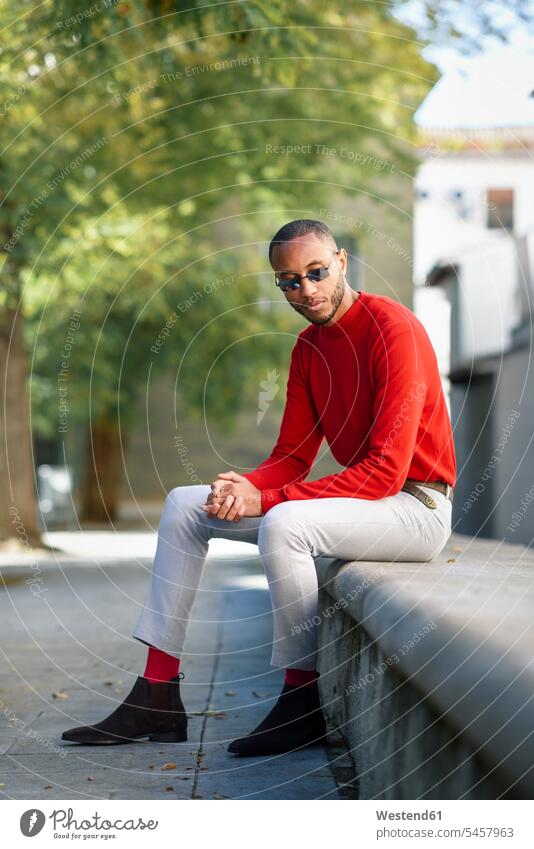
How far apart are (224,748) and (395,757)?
1.04 m

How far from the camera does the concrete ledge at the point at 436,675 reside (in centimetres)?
180

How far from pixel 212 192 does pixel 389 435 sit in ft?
36.0

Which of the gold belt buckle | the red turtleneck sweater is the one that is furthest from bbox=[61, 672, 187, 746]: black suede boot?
the gold belt buckle

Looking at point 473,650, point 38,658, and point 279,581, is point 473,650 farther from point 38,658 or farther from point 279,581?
point 38,658

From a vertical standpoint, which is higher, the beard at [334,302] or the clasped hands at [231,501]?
the beard at [334,302]

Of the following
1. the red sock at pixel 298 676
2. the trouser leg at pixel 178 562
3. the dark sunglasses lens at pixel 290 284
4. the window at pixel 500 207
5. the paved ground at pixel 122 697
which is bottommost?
the paved ground at pixel 122 697

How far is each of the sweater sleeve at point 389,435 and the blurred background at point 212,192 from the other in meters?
1.91

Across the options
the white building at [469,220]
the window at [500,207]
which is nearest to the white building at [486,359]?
the white building at [469,220]

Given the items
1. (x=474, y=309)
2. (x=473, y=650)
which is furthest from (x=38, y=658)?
(x=474, y=309)

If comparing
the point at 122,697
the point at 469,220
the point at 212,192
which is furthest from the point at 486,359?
the point at 469,220

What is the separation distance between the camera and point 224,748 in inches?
138

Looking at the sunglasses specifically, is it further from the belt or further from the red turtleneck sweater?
the belt

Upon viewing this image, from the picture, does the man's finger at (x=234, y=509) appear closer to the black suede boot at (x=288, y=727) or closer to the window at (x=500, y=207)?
the black suede boot at (x=288, y=727)

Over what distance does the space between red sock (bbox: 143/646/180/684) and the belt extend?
87 cm
